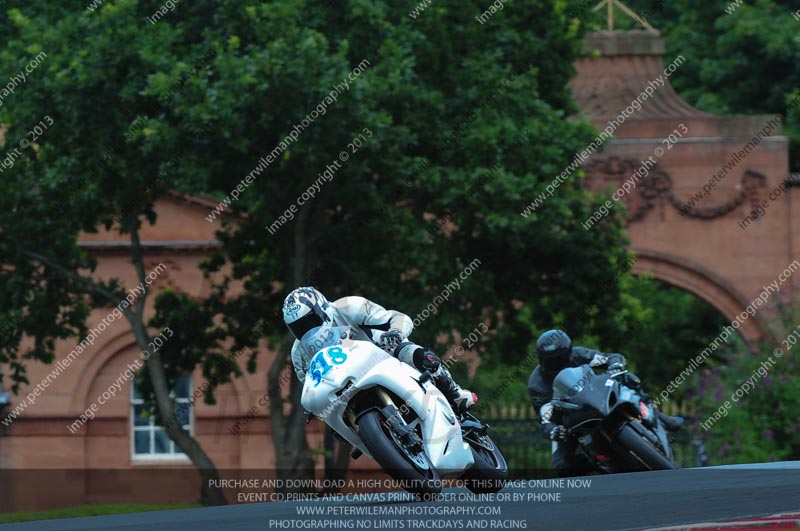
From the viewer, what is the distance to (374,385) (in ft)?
32.0

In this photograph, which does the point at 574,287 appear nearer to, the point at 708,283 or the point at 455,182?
the point at 455,182

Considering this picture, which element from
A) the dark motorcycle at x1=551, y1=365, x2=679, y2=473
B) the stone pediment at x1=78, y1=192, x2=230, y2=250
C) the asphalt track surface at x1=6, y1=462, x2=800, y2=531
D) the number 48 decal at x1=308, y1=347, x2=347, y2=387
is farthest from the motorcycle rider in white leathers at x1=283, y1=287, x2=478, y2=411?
the stone pediment at x1=78, y1=192, x2=230, y2=250

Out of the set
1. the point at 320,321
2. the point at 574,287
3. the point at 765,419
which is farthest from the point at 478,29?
the point at 320,321

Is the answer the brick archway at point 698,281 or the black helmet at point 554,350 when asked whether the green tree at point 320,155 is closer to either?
the black helmet at point 554,350

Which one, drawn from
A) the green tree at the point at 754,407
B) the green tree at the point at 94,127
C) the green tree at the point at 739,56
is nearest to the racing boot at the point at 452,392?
the green tree at the point at 94,127

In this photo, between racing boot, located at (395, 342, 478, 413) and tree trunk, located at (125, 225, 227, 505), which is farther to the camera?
tree trunk, located at (125, 225, 227, 505)

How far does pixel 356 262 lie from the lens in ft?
71.0

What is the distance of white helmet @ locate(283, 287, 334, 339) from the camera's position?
10.0 metres

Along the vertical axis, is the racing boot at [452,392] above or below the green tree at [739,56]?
below

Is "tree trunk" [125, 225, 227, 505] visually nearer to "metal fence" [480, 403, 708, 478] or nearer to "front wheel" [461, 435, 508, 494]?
"metal fence" [480, 403, 708, 478]

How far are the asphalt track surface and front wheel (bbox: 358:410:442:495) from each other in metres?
0.13

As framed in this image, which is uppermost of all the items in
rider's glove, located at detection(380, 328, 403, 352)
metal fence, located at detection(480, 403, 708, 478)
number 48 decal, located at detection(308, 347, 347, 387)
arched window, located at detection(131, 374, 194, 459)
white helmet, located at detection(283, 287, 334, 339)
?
arched window, located at detection(131, 374, 194, 459)

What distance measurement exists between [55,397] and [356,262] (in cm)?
1200

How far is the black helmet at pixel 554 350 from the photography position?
1347cm
